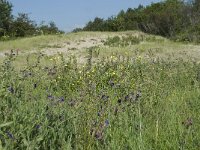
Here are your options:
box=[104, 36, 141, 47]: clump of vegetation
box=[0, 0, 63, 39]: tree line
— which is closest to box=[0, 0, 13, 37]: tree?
box=[0, 0, 63, 39]: tree line

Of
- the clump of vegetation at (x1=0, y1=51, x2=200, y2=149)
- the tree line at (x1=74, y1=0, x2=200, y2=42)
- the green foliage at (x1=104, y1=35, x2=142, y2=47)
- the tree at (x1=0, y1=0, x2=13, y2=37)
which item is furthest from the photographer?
the tree at (x1=0, y1=0, x2=13, y2=37)

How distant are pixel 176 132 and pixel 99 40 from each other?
20670 millimetres

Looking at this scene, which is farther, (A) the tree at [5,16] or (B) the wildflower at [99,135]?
(A) the tree at [5,16]

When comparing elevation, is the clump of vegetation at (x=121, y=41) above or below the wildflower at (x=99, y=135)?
below

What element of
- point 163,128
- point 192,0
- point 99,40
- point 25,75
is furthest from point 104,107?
point 192,0

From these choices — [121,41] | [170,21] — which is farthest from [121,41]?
[170,21]

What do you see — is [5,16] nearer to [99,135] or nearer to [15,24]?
[15,24]

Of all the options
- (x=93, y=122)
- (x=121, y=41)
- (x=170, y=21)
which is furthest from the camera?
(x=170, y=21)

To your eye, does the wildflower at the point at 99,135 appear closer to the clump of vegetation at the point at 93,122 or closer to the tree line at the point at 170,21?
the clump of vegetation at the point at 93,122

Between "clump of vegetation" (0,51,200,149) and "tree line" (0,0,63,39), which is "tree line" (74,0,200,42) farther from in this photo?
"clump of vegetation" (0,51,200,149)

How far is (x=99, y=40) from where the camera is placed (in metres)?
24.6

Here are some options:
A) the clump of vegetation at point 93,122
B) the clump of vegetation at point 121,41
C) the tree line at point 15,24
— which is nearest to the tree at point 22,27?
the tree line at point 15,24

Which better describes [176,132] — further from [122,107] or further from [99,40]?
[99,40]

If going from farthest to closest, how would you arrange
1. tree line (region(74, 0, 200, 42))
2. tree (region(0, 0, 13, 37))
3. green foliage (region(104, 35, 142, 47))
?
tree (region(0, 0, 13, 37)) < tree line (region(74, 0, 200, 42)) < green foliage (region(104, 35, 142, 47))
